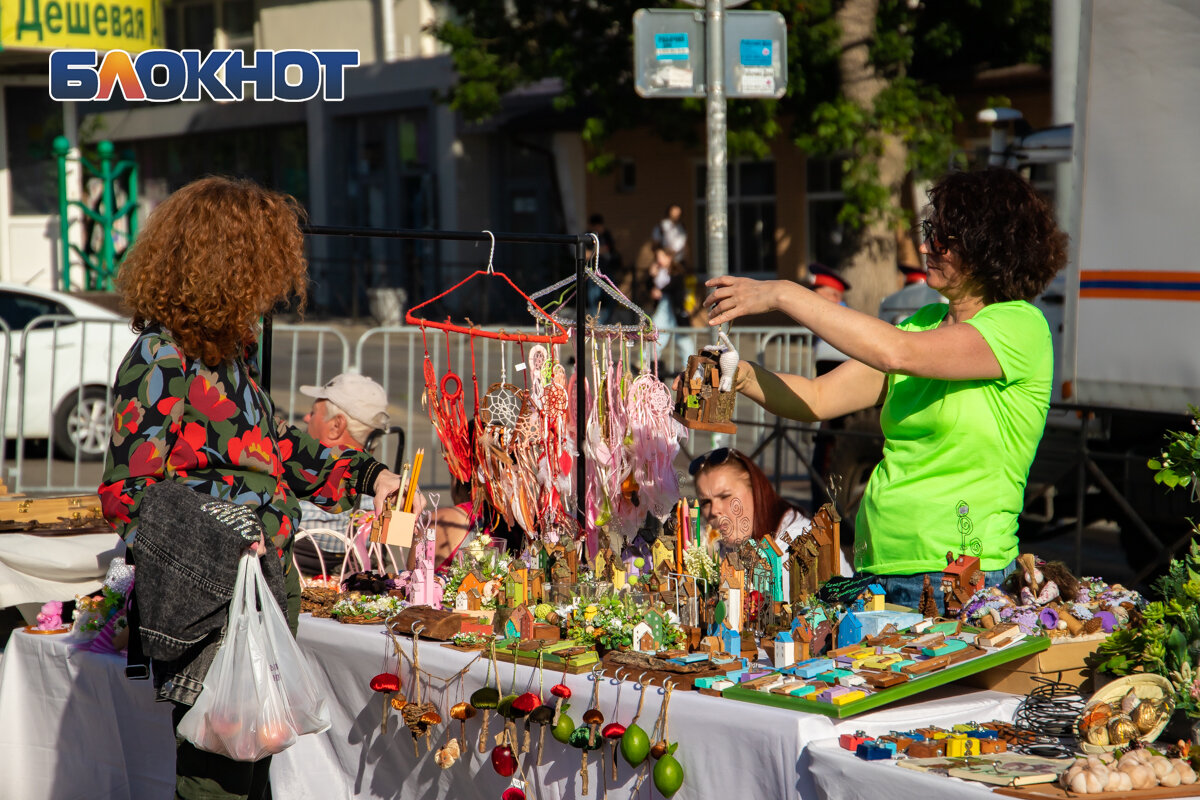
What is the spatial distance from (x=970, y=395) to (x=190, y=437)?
1.55m

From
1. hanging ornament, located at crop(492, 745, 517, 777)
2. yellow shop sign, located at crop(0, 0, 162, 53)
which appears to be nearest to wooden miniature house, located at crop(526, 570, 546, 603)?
hanging ornament, located at crop(492, 745, 517, 777)

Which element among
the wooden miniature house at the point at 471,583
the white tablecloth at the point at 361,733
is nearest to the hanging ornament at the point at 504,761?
the white tablecloth at the point at 361,733

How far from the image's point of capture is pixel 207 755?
241cm

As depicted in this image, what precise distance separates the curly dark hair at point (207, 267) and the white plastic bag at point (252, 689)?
0.44 m

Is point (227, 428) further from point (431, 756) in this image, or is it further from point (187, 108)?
point (187, 108)

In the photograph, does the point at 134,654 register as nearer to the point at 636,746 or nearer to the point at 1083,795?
the point at 636,746

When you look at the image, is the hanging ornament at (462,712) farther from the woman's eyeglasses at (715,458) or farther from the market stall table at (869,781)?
the woman's eyeglasses at (715,458)

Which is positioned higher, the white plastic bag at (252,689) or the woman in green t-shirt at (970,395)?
the woman in green t-shirt at (970,395)

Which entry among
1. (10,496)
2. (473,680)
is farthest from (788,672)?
(10,496)

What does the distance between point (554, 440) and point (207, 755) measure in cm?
115

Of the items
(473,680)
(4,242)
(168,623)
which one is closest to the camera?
(168,623)

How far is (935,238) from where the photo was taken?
2672 millimetres

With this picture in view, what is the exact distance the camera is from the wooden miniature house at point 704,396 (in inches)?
113

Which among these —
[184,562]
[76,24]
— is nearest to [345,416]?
[184,562]
